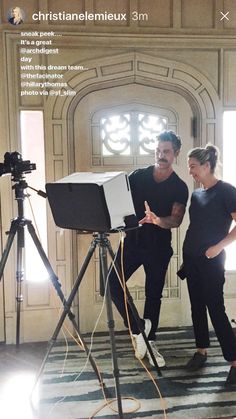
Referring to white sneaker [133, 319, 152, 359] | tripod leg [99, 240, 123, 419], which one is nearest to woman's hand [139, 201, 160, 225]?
tripod leg [99, 240, 123, 419]

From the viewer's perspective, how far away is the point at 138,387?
2363 millimetres

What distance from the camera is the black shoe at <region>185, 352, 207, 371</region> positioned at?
2580 millimetres

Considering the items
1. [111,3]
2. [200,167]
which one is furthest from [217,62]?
[200,167]

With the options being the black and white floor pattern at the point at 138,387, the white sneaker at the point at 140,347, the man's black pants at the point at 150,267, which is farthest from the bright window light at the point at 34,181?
the white sneaker at the point at 140,347

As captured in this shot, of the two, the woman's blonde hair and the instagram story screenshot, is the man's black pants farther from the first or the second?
the woman's blonde hair

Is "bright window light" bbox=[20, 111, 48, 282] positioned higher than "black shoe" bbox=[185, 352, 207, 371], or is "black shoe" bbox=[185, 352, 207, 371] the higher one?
"bright window light" bbox=[20, 111, 48, 282]

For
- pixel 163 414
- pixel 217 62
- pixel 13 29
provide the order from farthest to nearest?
pixel 217 62, pixel 13 29, pixel 163 414

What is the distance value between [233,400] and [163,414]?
380 mm

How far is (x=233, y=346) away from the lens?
2371mm

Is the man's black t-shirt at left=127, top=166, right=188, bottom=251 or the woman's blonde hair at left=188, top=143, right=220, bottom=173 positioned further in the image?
the man's black t-shirt at left=127, top=166, right=188, bottom=251

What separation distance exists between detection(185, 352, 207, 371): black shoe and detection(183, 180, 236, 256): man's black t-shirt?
25.2 inches

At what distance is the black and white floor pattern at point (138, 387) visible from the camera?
2133mm

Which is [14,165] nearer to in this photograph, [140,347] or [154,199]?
[154,199]

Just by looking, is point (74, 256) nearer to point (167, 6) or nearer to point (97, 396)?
point (97, 396)
